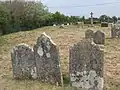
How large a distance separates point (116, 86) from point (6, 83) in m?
3.26

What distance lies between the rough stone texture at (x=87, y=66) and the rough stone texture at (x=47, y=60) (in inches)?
19.8

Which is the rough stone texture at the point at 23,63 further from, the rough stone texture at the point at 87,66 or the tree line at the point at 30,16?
the tree line at the point at 30,16

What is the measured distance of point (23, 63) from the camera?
1130cm

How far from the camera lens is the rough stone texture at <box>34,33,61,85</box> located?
417 inches

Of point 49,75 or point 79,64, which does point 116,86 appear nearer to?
point 79,64

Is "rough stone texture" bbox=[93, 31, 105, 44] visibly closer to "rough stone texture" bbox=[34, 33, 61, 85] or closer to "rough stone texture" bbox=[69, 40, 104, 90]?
"rough stone texture" bbox=[34, 33, 61, 85]

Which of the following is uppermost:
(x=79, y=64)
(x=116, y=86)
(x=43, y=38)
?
(x=43, y=38)

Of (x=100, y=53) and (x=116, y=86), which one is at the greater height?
(x=100, y=53)

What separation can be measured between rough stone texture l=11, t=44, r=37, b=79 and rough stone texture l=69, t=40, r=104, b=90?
4.69 feet

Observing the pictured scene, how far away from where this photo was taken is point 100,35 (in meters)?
19.0

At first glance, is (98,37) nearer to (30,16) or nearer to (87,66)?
(87,66)

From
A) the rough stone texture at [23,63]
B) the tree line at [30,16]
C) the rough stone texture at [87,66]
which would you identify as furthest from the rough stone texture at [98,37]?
the tree line at [30,16]

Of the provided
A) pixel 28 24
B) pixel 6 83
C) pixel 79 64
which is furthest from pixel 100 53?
pixel 28 24

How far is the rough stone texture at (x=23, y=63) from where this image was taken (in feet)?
36.6
